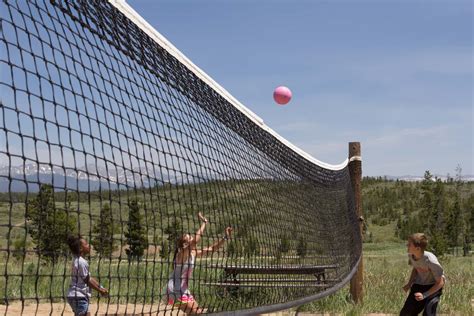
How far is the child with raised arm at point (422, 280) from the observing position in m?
8.05

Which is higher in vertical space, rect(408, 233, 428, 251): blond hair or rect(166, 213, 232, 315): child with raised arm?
rect(408, 233, 428, 251): blond hair

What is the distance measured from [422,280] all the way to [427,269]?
5.5 inches

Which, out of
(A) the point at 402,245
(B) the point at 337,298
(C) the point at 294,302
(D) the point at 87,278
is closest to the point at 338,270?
(B) the point at 337,298

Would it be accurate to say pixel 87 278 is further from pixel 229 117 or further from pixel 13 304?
pixel 13 304

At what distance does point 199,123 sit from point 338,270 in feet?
14.5

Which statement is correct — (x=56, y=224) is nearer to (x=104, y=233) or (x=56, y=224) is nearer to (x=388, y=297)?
(x=104, y=233)

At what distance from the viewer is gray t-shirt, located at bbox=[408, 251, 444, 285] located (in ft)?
26.4

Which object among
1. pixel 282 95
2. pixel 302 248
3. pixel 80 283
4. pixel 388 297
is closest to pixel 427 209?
pixel 388 297

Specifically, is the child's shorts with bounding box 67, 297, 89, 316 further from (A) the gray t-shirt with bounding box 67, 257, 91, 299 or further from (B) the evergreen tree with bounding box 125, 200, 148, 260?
(B) the evergreen tree with bounding box 125, 200, 148, 260

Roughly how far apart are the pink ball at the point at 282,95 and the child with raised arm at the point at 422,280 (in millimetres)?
3809

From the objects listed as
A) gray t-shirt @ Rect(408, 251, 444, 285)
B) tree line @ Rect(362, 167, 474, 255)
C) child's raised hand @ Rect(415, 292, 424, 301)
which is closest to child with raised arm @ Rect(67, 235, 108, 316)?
child's raised hand @ Rect(415, 292, 424, 301)

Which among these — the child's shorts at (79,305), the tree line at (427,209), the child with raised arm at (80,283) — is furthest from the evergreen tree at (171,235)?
the tree line at (427,209)

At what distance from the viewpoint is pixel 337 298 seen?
39.2ft

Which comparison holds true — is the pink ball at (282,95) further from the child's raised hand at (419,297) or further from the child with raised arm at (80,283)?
the child with raised arm at (80,283)
